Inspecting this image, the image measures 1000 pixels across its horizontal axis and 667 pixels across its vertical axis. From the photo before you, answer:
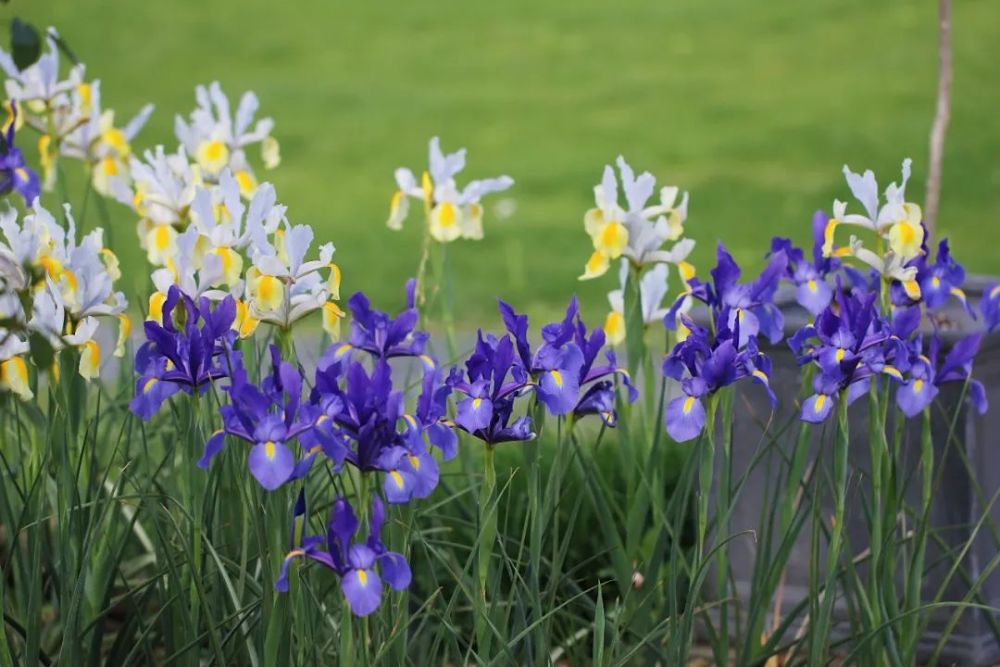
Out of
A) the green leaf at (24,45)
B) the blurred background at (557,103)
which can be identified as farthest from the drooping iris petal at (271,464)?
the blurred background at (557,103)

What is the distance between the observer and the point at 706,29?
10914mm

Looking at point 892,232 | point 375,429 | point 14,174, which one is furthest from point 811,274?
point 14,174

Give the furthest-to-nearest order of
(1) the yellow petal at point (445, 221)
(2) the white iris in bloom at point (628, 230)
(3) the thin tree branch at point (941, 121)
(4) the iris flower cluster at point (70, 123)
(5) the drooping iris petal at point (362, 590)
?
(3) the thin tree branch at point (941, 121) < (4) the iris flower cluster at point (70, 123) < (1) the yellow petal at point (445, 221) < (2) the white iris in bloom at point (628, 230) < (5) the drooping iris petal at point (362, 590)

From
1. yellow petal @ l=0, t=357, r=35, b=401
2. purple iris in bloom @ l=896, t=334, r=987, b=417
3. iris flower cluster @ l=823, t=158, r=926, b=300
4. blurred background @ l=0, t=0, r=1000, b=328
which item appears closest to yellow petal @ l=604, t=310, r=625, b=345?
iris flower cluster @ l=823, t=158, r=926, b=300

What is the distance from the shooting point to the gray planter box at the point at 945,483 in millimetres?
2939

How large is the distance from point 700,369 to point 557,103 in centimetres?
768

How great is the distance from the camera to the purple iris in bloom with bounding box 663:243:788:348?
92.7 inches

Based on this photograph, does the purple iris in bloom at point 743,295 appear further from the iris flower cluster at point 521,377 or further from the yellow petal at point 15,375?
the yellow petal at point 15,375

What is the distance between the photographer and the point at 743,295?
7.79ft

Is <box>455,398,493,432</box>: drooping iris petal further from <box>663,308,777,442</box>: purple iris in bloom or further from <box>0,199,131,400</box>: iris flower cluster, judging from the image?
<box>0,199,131,400</box>: iris flower cluster

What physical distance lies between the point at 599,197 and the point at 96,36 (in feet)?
31.5

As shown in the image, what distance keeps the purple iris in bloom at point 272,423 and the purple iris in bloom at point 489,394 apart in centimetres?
23

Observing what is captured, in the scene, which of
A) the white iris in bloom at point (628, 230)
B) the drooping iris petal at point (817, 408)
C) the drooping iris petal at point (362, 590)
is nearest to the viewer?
the drooping iris petal at point (362, 590)

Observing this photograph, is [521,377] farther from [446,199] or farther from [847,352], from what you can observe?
[446,199]
